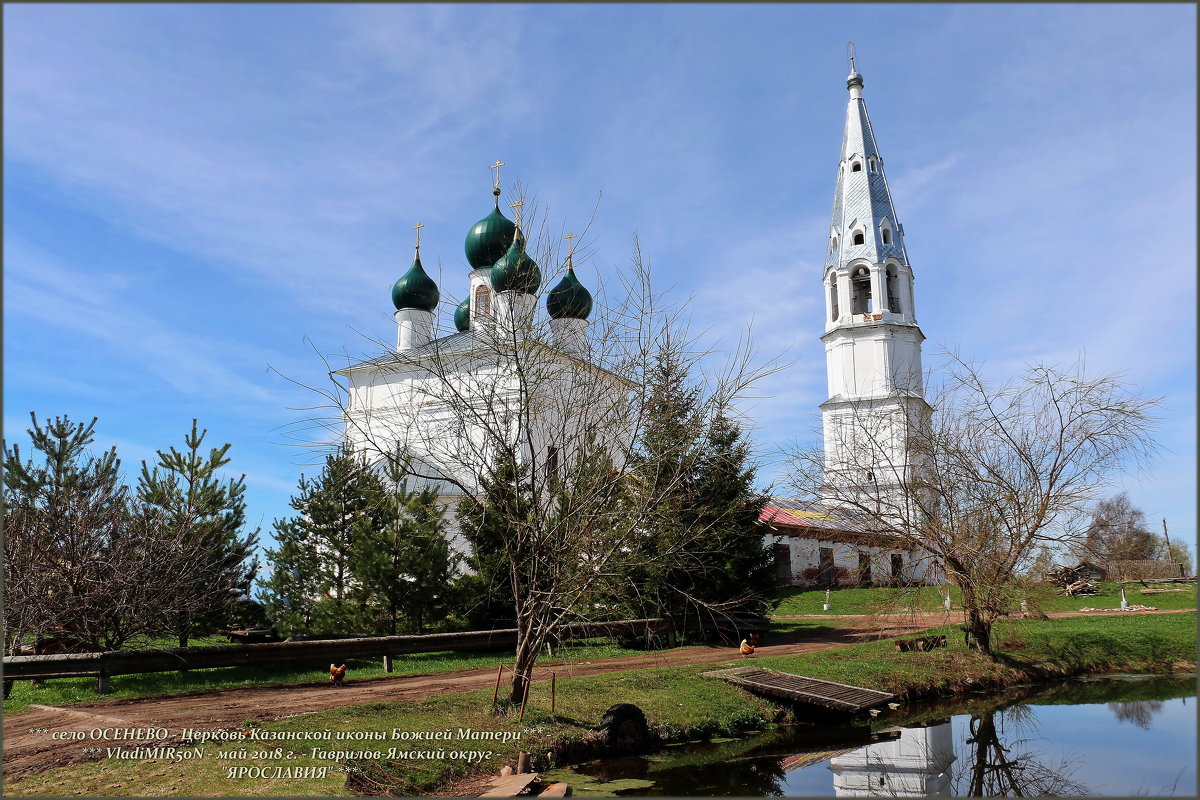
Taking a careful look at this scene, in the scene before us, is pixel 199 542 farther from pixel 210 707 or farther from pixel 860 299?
pixel 860 299

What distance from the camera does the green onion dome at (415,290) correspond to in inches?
1293

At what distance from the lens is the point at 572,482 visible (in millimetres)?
10062

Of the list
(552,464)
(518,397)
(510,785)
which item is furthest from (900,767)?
(518,397)

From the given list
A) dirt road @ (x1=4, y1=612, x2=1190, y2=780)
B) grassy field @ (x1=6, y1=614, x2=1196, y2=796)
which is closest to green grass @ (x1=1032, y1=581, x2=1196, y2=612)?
grassy field @ (x1=6, y1=614, x2=1196, y2=796)

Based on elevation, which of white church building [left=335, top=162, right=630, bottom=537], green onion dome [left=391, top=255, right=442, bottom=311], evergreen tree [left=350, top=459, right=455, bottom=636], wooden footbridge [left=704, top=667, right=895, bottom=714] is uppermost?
green onion dome [left=391, top=255, right=442, bottom=311]

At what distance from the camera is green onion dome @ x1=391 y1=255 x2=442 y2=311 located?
3284 cm

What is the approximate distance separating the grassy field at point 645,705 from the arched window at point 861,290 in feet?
75.0

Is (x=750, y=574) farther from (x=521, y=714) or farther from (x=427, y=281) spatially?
(x=427, y=281)

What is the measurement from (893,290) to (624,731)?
3631cm

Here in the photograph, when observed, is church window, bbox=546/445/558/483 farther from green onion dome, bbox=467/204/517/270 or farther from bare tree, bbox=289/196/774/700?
green onion dome, bbox=467/204/517/270

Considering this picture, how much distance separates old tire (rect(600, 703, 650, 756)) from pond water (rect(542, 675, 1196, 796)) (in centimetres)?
17

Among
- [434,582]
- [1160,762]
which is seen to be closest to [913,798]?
[1160,762]

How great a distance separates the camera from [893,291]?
4162 cm

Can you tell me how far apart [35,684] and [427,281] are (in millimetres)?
23437
